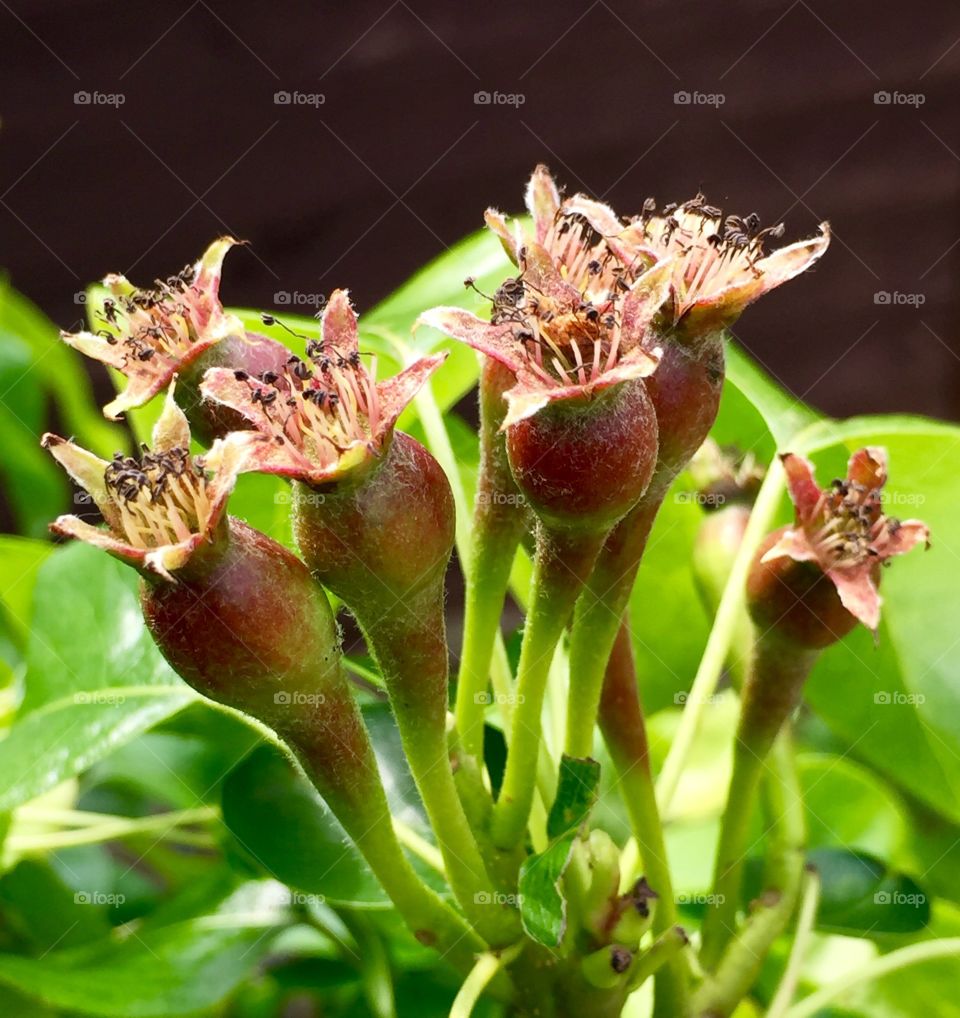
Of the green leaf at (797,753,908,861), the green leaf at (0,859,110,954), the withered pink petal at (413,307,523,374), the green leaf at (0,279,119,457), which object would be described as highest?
the withered pink petal at (413,307,523,374)

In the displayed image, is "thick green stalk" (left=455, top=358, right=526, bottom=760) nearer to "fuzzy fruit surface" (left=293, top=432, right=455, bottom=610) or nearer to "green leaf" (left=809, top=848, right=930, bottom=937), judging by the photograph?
"fuzzy fruit surface" (left=293, top=432, right=455, bottom=610)

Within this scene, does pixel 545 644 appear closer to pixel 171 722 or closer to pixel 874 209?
pixel 171 722

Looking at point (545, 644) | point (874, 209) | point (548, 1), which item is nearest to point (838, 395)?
point (874, 209)

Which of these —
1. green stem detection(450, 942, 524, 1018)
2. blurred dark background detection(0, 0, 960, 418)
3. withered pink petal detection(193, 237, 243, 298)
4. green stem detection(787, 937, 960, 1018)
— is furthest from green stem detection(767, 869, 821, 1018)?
blurred dark background detection(0, 0, 960, 418)

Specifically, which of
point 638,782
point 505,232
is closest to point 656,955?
point 638,782

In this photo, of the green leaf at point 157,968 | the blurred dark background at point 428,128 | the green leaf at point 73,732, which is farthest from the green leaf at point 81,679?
the blurred dark background at point 428,128

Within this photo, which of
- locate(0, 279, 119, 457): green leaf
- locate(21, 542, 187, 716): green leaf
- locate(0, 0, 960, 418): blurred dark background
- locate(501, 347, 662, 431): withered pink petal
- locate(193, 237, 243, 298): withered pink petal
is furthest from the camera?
locate(0, 0, 960, 418): blurred dark background

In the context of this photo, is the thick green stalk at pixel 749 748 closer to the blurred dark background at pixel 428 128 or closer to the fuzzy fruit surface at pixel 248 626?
the fuzzy fruit surface at pixel 248 626

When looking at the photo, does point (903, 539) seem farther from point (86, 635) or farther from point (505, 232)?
point (86, 635)
